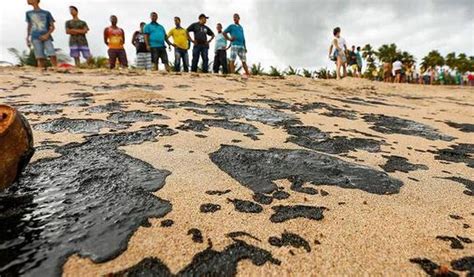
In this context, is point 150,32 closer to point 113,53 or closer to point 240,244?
point 113,53

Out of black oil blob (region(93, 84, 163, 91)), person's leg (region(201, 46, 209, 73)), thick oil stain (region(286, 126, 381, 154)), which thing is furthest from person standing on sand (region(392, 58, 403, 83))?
thick oil stain (region(286, 126, 381, 154))

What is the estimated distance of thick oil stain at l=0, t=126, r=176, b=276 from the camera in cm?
127

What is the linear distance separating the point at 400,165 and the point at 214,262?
1593mm

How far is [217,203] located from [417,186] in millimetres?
1097

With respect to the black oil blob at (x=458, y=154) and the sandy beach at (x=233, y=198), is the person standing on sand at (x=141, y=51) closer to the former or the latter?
the sandy beach at (x=233, y=198)

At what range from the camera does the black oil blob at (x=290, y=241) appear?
4.47 feet

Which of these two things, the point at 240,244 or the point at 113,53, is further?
the point at 113,53

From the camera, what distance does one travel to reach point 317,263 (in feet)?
4.15

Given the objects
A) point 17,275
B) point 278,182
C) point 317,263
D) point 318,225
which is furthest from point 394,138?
point 17,275

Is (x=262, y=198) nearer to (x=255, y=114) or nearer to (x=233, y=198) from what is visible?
(x=233, y=198)

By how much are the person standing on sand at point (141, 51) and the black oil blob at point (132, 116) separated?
5.43m

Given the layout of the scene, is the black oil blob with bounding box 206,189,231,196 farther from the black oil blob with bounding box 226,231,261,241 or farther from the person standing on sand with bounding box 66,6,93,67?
the person standing on sand with bounding box 66,6,93,67

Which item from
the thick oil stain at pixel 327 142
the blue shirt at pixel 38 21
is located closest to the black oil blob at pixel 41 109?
the thick oil stain at pixel 327 142

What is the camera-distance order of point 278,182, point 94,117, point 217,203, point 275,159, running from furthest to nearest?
point 94,117, point 275,159, point 278,182, point 217,203
